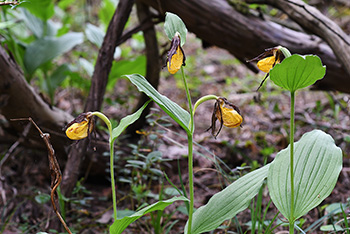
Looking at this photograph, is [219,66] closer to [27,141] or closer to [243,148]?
[243,148]

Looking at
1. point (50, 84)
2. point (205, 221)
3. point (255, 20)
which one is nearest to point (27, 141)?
point (50, 84)

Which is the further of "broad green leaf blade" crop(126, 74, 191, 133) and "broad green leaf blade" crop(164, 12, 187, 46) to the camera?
"broad green leaf blade" crop(164, 12, 187, 46)

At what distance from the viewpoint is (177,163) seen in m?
2.31

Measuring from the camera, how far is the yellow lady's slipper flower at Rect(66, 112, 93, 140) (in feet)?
3.46

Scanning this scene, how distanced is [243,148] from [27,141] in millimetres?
1493

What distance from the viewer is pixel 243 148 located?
99.0 inches

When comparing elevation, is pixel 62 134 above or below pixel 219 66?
above

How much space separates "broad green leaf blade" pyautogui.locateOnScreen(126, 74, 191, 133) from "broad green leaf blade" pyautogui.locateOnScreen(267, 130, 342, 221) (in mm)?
348

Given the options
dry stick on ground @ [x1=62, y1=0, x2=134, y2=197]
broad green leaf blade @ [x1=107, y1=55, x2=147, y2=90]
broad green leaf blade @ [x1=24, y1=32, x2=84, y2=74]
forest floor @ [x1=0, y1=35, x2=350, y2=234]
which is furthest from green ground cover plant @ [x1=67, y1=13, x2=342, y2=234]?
broad green leaf blade @ [x1=24, y1=32, x2=84, y2=74]

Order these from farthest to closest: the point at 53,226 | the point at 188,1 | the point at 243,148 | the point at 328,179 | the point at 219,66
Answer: the point at 219,66, the point at 243,148, the point at 188,1, the point at 53,226, the point at 328,179

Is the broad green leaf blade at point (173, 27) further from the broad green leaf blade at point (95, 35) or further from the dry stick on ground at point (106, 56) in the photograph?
the broad green leaf blade at point (95, 35)

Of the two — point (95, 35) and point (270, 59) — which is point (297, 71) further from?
point (95, 35)

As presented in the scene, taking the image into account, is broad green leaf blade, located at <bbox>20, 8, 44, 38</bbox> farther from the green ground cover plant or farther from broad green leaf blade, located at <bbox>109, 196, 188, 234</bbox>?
broad green leaf blade, located at <bbox>109, 196, 188, 234</bbox>

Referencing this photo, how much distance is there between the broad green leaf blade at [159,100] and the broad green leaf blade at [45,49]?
162 centimetres
